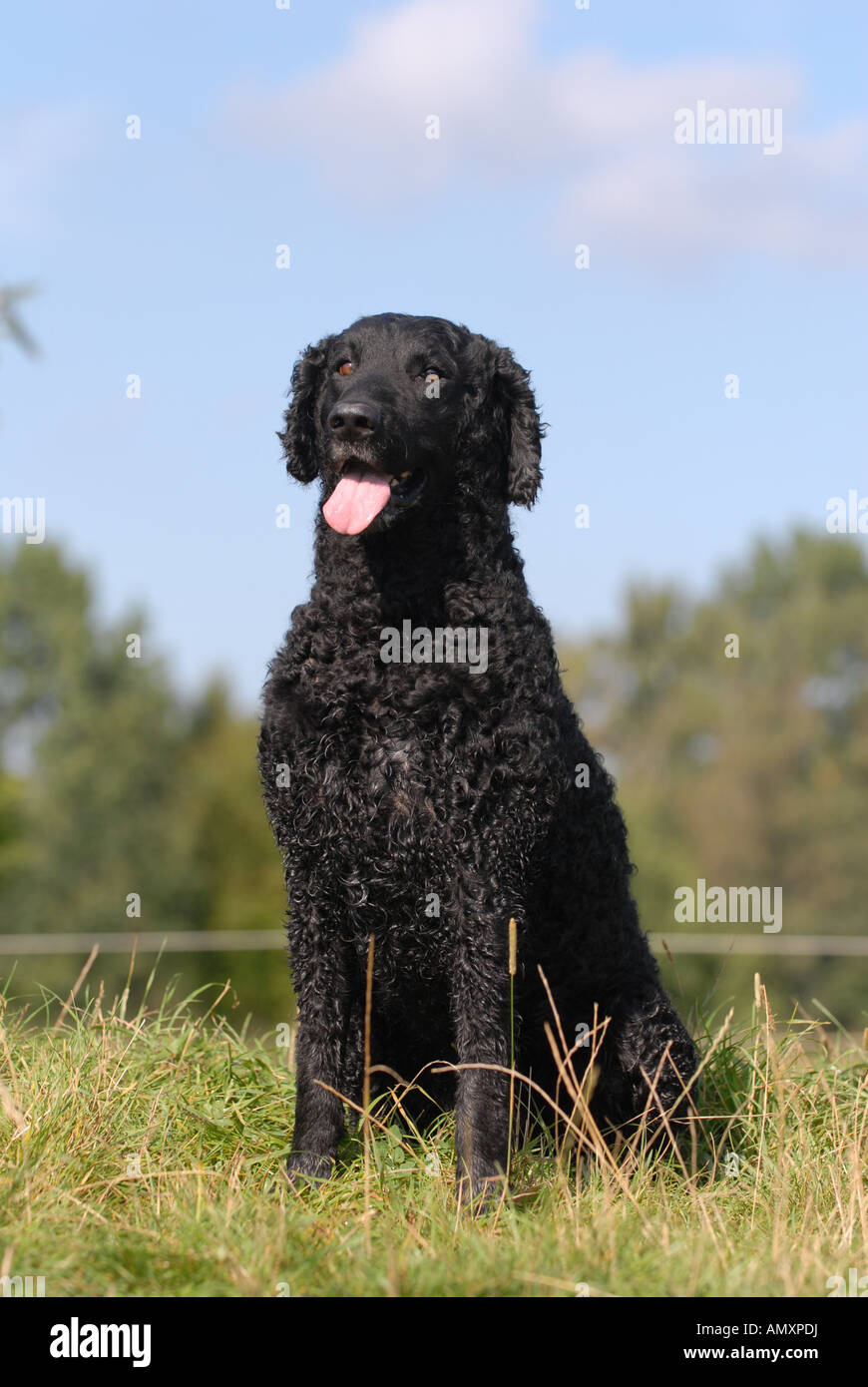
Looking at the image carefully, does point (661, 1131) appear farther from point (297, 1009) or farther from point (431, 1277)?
point (431, 1277)

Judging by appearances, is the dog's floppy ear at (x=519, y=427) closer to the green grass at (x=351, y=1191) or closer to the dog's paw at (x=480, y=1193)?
the green grass at (x=351, y=1191)

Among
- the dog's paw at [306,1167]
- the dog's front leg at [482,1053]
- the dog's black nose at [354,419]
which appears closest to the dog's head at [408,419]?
the dog's black nose at [354,419]

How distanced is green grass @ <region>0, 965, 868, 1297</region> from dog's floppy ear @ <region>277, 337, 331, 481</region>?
2.05 metres

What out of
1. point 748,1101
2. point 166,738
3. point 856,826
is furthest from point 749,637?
point 748,1101

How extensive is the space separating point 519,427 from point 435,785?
4.10 ft

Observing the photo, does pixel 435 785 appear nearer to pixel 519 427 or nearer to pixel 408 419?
pixel 408 419

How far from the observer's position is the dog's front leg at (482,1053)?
3768mm

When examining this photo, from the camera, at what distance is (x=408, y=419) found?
4.02 m

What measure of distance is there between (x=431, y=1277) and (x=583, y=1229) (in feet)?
1.70

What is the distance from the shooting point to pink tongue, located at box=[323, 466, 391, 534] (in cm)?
398

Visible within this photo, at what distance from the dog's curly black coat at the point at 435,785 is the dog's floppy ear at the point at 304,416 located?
7.3 inches

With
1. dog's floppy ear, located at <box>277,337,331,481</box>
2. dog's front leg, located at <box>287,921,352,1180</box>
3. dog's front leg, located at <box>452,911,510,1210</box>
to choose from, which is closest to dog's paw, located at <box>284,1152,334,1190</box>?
dog's front leg, located at <box>287,921,352,1180</box>
